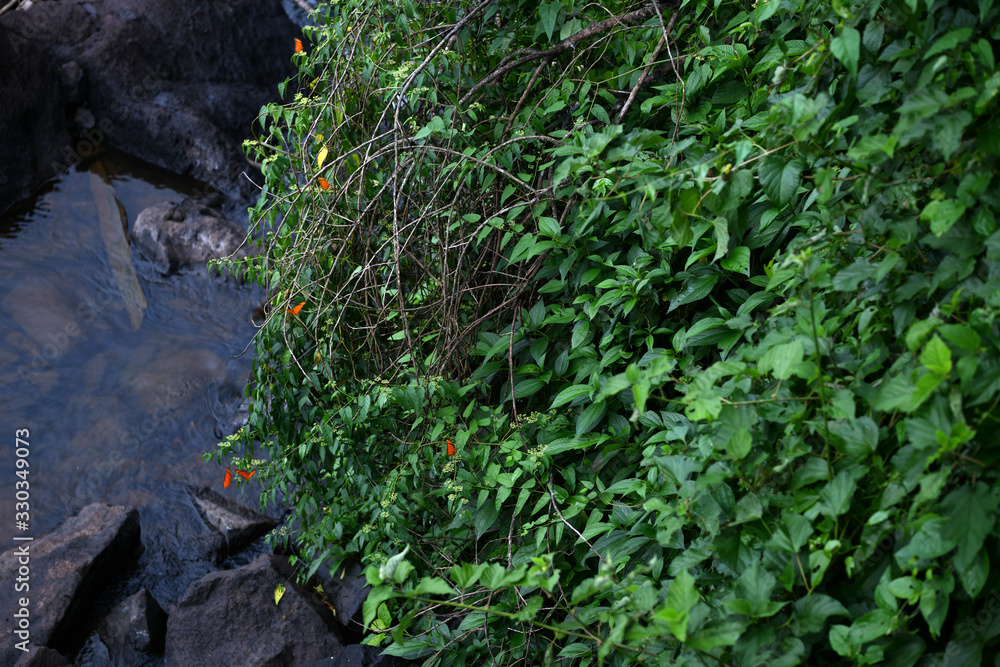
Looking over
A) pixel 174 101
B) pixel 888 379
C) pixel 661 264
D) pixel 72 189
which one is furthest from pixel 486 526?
pixel 174 101

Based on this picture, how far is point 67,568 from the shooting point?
3.29 m

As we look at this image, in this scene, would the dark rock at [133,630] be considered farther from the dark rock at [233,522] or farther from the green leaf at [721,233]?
the green leaf at [721,233]

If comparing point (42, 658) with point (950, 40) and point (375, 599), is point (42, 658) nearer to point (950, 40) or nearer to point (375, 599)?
point (375, 599)

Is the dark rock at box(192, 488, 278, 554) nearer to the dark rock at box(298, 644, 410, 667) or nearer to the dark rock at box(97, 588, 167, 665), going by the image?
the dark rock at box(97, 588, 167, 665)

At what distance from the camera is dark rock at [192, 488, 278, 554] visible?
378 centimetres

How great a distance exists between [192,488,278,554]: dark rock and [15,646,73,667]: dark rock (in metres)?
0.95

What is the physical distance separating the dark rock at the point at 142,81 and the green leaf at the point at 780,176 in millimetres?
5515

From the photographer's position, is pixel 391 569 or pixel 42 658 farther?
pixel 42 658

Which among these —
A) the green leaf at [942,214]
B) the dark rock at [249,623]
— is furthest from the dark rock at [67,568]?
the green leaf at [942,214]

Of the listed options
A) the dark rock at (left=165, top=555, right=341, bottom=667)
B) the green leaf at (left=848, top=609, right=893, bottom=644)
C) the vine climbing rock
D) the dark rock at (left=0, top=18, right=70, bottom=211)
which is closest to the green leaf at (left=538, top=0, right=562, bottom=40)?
the green leaf at (left=848, top=609, right=893, bottom=644)

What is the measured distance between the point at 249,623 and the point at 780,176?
2887mm

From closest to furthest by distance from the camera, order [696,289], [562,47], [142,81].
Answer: [696,289] → [562,47] → [142,81]

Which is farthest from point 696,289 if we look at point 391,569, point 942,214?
point 391,569

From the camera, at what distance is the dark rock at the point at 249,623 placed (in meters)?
2.86
